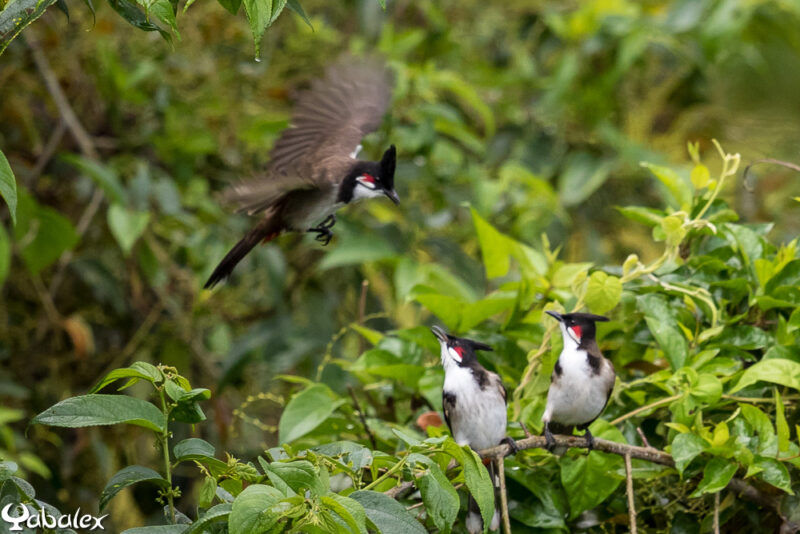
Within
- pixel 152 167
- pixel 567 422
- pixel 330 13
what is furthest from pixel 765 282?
pixel 330 13

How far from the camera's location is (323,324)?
10.6 feet

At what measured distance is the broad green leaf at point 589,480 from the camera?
1486mm

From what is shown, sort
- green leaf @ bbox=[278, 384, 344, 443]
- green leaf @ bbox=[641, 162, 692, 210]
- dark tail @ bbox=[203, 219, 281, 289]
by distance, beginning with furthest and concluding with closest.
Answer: green leaf @ bbox=[641, 162, 692, 210] → green leaf @ bbox=[278, 384, 344, 443] → dark tail @ bbox=[203, 219, 281, 289]

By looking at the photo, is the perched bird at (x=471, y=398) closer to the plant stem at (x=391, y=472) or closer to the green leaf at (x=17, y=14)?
the plant stem at (x=391, y=472)

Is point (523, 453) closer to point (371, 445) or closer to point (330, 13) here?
point (371, 445)

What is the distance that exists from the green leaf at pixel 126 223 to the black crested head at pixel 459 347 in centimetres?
139

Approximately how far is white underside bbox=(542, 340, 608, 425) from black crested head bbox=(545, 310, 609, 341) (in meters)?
0.03

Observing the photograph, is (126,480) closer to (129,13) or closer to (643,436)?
(129,13)

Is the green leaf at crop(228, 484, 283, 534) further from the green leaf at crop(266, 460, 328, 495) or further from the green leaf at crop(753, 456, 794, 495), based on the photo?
the green leaf at crop(753, 456, 794, 495)

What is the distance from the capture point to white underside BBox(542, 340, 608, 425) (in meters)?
1.52

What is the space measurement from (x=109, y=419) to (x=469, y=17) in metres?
3.85

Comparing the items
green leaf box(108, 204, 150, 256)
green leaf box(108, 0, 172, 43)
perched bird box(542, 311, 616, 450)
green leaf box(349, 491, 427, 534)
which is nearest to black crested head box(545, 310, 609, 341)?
perched bird box(542, 311, 616, 450)

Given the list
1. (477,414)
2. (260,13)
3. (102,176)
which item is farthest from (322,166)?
(102,176)

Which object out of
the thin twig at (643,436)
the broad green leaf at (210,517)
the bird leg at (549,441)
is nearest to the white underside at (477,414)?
the bird leg at (549,441)
